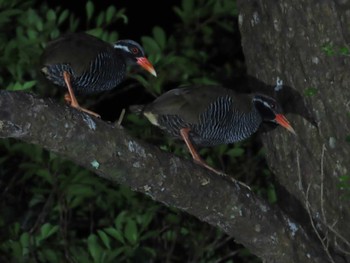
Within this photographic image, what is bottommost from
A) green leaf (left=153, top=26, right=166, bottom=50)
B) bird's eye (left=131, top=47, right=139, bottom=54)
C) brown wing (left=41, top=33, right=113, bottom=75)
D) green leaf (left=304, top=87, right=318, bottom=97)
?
green leaf (left=153, top=26, right=166, bottom=50)

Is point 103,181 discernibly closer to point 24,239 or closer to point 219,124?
point 24,239

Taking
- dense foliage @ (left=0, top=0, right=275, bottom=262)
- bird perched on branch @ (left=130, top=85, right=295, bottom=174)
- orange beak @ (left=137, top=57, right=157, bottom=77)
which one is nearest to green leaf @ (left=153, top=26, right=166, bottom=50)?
dense foliage @ (left=0, top=0, right=275, bottom=262)

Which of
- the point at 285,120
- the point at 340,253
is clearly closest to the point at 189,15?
the point at 285,120

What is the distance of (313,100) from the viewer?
4125 millimetres

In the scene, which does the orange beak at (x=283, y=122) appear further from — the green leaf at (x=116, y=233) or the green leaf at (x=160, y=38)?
the green leaf at (x=160, y=38)

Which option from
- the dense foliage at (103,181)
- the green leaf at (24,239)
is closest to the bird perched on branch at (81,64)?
the dense foliage at (103,181)

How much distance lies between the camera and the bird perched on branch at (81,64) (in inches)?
149

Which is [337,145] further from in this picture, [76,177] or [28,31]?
[28,31]

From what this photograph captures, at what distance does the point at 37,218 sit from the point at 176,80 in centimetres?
99

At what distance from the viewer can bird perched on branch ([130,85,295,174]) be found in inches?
157

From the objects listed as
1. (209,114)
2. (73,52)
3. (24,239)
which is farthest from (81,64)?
(24,239)

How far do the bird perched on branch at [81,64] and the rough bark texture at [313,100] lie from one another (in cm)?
63

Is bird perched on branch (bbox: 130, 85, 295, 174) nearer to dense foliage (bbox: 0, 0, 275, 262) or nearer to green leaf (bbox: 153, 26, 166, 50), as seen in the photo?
dense foliage (bbox: 0, 0, 275, 262)

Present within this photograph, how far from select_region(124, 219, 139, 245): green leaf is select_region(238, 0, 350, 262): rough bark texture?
0.68m
